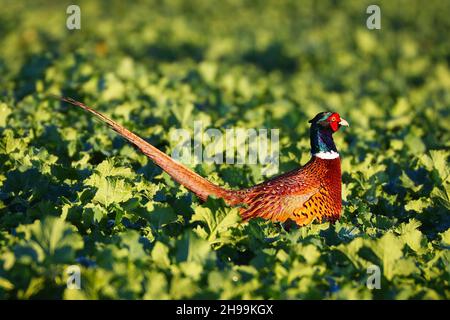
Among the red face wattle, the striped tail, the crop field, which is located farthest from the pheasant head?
the striped tail

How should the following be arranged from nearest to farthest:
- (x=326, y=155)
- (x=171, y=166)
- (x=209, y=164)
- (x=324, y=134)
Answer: (x=171, y=166), (x=326, y=155), (x=324, y=134), (x=209, y=164)

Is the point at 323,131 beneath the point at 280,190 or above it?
above

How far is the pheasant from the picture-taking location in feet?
17.5

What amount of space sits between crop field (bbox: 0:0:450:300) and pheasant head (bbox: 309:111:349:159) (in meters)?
0.47

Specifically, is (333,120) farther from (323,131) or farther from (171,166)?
(171,166)

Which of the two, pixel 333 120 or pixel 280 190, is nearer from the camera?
pixel 280 190

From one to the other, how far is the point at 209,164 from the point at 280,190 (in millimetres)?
1469

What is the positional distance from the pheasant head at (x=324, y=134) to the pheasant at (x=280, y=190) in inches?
3.1

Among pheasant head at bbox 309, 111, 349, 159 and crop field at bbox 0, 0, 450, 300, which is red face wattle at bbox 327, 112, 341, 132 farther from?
crop field at bbox 0, 0, 450, 300

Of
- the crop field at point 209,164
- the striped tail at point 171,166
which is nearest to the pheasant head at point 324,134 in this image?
the crop field at point 209,164

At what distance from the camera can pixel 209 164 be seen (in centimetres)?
697

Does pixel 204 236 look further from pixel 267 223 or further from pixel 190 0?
pixel 190 0

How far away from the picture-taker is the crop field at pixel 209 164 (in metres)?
4.25

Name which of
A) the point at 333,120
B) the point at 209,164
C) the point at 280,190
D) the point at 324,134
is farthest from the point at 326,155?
the point at 209,164
